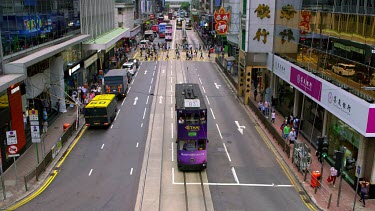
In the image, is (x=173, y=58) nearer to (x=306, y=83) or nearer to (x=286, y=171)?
(x=306, y=83)

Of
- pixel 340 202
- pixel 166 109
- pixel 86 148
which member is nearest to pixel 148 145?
pixel 86 148

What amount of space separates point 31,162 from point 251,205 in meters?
13.9

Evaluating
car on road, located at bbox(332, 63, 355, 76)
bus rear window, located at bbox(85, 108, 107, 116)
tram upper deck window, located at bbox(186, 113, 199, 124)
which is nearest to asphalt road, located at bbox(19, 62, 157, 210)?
bus rear window, located at bbox(85, 108, 107, 116)

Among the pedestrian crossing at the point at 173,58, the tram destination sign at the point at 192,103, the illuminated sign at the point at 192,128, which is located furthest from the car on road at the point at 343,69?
the pedestrian crossing at the point at 173,58

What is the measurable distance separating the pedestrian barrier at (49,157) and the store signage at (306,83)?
1733 centimetres

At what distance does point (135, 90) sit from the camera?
47.5 metres

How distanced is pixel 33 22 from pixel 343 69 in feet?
69.8

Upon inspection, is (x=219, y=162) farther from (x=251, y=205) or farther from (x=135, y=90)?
(x=135, y=90)

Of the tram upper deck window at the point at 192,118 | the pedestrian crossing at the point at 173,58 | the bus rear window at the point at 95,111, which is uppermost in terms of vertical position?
the pedestrian crossing at the point at 173,58

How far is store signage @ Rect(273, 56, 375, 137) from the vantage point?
19281 millimetres

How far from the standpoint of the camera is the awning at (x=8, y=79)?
68.2ft

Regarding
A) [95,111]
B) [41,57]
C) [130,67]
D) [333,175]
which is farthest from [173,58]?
[333,175]

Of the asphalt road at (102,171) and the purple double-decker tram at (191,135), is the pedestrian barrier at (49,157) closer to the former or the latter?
the asphalt road at (102,171)

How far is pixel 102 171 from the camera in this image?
23.6 m
